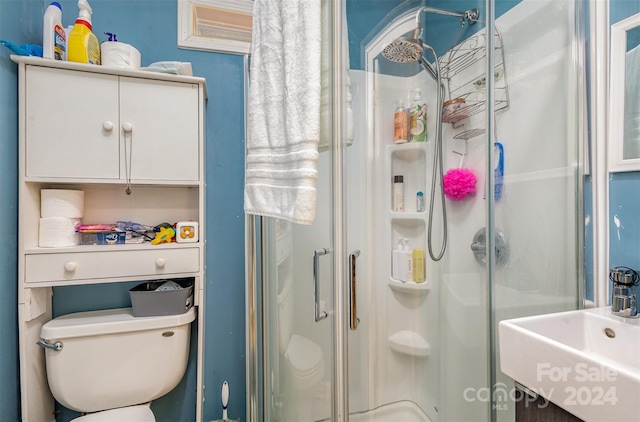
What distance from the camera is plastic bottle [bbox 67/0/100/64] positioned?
1.21 meters

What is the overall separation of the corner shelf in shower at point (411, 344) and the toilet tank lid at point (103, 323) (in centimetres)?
89

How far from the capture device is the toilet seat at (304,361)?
3.20ft

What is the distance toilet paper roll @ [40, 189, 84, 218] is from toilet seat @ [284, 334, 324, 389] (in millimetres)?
993

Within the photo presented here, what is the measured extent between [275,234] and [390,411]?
875mm

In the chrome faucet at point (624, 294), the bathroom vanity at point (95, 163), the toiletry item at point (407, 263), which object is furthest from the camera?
the toiletry item at point (407, 263)

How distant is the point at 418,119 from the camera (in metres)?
1.30

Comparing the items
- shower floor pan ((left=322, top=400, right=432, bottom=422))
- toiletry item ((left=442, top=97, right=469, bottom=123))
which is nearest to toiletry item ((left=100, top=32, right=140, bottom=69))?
toiletry item ((left=442, top=97, right=469, bottom=123))

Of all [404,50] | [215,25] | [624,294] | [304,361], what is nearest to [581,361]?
[624,294]

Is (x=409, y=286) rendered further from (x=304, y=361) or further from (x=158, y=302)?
(x=158, y=302)

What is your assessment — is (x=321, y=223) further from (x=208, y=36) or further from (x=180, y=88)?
(x=208, y=36)

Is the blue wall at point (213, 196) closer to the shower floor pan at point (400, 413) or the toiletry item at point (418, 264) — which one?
the shower floor pan at point (400, 413)

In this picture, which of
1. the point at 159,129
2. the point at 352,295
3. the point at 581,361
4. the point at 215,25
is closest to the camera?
the point at 581,361

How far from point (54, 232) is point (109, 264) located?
0.23 meters

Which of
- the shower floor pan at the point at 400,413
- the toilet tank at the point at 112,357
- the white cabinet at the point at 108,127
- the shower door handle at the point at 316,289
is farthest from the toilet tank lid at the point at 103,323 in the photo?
the shower floor pan at the point at 400,413
